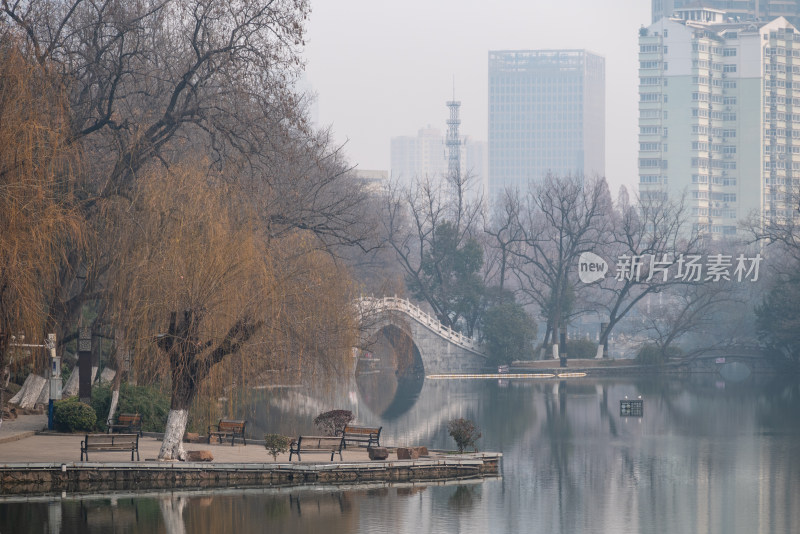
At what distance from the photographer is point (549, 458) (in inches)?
1242

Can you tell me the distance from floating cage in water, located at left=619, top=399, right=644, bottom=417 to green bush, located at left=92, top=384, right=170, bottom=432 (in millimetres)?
20719

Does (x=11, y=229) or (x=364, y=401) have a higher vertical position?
(x=11, y=229)

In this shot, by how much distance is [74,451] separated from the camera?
2397cm

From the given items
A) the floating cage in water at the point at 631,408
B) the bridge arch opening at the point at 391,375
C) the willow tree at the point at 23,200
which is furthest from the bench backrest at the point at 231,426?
the floating cage in water at the point at 631,408

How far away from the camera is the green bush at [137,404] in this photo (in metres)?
28.3

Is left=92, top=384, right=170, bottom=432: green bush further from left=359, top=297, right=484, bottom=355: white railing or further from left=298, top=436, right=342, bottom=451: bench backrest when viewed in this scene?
left=359, top=297, right=484, bottom=355: white railing

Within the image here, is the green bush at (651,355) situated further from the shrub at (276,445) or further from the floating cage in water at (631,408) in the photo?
the shrub at (276,445)

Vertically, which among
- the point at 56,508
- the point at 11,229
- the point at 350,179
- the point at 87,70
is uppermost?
the point at 350,179

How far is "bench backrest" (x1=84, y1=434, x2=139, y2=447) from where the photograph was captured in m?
23.2

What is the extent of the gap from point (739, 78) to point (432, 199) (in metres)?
84.3

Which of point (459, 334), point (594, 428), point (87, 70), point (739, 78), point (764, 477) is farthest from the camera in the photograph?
point (739, 78)

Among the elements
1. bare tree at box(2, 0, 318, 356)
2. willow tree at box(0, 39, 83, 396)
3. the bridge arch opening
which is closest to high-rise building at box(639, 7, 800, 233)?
the bridge arch opening

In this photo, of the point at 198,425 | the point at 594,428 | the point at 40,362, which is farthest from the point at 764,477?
the point at 40,362

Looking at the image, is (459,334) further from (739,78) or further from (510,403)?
(739,78)
